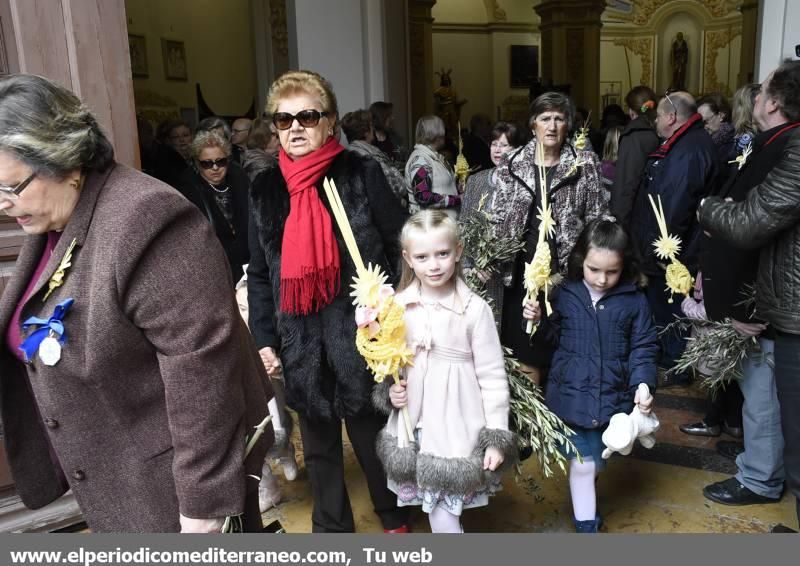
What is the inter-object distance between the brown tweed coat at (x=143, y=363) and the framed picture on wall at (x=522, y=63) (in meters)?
17.8

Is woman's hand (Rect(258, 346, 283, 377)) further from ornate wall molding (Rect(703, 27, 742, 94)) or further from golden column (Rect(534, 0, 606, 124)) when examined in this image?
ornate wall molding (Rect(703, 27, 742, 94))

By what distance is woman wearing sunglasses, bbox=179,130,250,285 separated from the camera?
12.1 feet

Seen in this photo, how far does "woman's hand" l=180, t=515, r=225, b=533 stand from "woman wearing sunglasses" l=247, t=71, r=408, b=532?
108 centimetres

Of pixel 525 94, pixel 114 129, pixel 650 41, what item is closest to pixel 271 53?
pixel 114 129

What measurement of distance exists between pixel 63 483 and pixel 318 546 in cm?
75

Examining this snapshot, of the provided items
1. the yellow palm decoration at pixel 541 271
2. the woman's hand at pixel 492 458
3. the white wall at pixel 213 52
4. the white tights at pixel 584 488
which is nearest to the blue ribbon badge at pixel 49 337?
the woman's hand at pixel 492 458

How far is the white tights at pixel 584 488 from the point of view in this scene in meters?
2.90

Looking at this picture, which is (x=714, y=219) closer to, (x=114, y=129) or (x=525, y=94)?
(x=114, y=129)

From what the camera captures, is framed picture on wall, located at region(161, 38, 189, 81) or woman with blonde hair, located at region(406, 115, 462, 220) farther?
framed picture on wall, located at region(161, 38, 189, 81)

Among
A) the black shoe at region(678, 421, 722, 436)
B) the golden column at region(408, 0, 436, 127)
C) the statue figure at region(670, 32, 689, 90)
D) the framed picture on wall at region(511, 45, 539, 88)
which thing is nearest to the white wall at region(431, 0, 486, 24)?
the framed picture on wall at region(511, 45, 539, 88)

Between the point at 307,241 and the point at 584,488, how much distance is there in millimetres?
1609

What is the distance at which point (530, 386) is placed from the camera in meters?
2.93

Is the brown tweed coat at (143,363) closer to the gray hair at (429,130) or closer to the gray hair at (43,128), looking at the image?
the gray hair at (43,128)

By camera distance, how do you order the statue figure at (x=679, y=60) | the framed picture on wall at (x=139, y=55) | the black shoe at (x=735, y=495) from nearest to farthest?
the black shoe at (x=735, y=495), the framed picture on wall at (x=139, y=55), the statue figure at (x=679, y=60)
